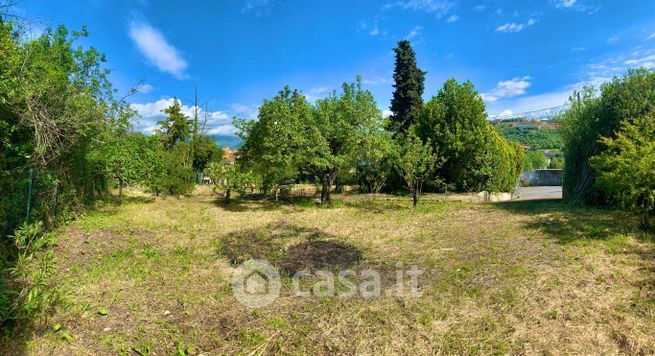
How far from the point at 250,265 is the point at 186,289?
1.11 meters

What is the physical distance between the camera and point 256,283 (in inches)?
178

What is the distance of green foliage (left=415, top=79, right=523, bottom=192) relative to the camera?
13.4 m

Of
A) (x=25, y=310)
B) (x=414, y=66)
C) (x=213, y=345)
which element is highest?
(x=414, y=66)

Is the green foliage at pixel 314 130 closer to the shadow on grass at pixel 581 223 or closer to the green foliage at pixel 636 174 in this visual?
the shadow on grass at pixel 581 223

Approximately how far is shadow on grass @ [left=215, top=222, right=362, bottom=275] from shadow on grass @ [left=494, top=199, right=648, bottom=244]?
12.4 ft

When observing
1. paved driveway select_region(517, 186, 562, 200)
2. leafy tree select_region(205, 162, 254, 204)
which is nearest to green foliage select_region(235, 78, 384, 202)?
leafy tree select_region(205, 162, 254, 204)

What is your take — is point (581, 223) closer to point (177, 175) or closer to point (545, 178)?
point (177, 175)

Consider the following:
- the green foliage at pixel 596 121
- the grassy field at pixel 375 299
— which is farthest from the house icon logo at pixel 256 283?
the green foliage at pixel 596 121

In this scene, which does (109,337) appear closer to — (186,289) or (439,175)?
(186,289)

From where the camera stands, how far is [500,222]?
751 centimetres

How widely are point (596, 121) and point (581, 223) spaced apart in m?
4.56

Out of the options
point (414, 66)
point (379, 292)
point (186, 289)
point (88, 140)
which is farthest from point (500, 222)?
point (414, 66)

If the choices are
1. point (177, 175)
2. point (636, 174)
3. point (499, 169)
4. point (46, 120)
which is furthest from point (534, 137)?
point (46, 120)

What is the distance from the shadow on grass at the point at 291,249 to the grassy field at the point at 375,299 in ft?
0.13
